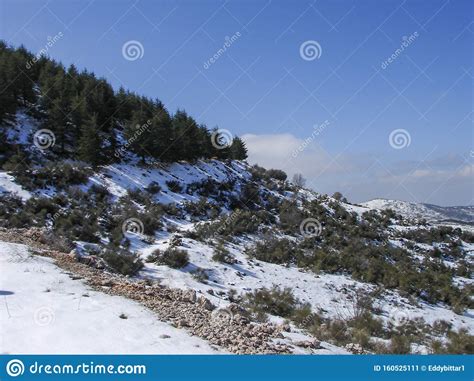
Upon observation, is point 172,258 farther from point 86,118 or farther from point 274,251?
point 86,118

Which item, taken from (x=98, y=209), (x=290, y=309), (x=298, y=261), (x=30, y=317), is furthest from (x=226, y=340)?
(x=98, y=209)

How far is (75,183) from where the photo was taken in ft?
74.6

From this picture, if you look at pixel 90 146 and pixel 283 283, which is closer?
pixel 283 283

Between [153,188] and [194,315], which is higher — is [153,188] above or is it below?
above

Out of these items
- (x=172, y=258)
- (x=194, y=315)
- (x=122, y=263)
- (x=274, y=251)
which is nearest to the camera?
(x=194, y=315)

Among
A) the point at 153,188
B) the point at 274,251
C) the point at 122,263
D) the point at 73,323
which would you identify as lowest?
the point at 73,323

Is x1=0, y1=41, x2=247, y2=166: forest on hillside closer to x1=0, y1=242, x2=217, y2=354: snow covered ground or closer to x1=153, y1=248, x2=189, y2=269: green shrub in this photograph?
x1=153, y1=248, x2=189, y2=269: green shrub

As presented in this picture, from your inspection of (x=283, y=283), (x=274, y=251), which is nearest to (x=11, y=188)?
(x=274, y=251)

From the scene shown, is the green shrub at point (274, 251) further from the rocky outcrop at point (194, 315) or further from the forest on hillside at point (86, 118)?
the forest on hillside at point (86, 118)

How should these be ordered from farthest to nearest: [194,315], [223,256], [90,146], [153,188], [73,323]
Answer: [90,146] → [153,188] → [223,256] → [194,315] → [73,323]

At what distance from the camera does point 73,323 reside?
6.09 m

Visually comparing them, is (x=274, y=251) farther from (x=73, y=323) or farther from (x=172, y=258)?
(x=73, y=323)

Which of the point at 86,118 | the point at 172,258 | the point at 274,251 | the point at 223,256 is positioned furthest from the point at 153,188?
the point at 172,258

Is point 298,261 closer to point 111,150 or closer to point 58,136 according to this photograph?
point 111,150
